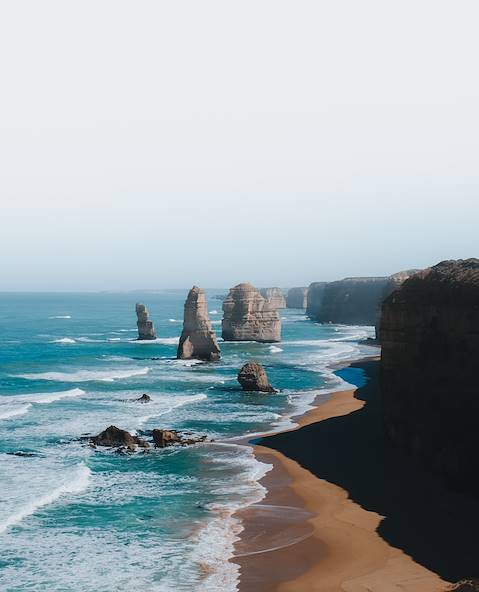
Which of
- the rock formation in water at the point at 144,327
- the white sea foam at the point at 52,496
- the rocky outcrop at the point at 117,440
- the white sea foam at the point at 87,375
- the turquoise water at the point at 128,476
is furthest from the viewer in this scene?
the rock formation in water at the point at 144,327

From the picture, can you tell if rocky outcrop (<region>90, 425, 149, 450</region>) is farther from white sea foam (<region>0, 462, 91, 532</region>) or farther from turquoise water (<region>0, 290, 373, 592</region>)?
white sea foam (<region>0, 462, 91, 532</region>)

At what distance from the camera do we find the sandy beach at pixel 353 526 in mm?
21906

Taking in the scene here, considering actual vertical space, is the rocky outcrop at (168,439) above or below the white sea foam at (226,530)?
above

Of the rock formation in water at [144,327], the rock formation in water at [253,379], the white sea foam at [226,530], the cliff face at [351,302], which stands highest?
the cliff face at [351,302]

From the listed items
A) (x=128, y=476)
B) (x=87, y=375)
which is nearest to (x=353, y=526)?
(x=128, y=476)

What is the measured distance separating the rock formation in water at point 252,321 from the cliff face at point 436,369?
220 feet

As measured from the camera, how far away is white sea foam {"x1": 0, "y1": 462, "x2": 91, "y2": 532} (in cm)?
2750

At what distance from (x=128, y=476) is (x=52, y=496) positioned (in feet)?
13.9

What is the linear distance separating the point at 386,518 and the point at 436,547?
3.41 metres

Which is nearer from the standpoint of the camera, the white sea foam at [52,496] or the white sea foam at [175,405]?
the white sea foam at [52,496]

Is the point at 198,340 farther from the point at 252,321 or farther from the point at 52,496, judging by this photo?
the point at 52,496

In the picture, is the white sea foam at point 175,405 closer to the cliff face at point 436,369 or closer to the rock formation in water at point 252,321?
the cliff face at point 436,369

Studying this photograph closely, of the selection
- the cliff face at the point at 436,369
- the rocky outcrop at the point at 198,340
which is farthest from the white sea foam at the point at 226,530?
the rocky outcrop at the point at 198,340

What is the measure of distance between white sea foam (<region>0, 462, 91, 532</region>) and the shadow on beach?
1024 cm
